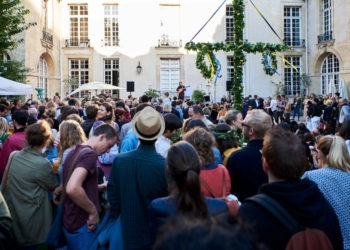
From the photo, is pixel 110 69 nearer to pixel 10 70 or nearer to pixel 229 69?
pixel 229 69

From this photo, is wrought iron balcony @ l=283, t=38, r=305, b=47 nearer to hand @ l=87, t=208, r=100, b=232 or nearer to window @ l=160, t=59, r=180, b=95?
window @ l=160, t=59, r=180, b=95

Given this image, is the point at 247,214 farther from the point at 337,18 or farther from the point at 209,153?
the point at 337,18

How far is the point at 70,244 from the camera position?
3.65m

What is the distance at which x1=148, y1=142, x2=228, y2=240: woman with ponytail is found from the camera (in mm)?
2309

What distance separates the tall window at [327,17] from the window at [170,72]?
940 cm

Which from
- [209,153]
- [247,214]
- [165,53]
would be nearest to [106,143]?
[209,153]

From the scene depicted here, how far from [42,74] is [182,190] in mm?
24693

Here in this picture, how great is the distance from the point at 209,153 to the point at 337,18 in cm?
2479

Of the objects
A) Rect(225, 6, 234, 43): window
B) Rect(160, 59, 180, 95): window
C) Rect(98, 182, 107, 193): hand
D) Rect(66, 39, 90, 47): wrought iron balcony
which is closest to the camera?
Rect(98, 182, 107, 193): hand

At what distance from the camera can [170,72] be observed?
92.6 ft

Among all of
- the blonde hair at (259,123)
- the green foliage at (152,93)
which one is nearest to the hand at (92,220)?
the blonde hair at (259,123)

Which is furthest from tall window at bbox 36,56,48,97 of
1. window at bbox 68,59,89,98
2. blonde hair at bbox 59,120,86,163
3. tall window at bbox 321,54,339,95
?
blonde hair at bbox 59,120,86,163

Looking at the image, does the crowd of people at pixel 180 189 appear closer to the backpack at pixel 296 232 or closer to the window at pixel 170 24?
the backpack at pixel 296 232

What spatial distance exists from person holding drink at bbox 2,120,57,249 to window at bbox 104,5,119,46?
2449 cm
